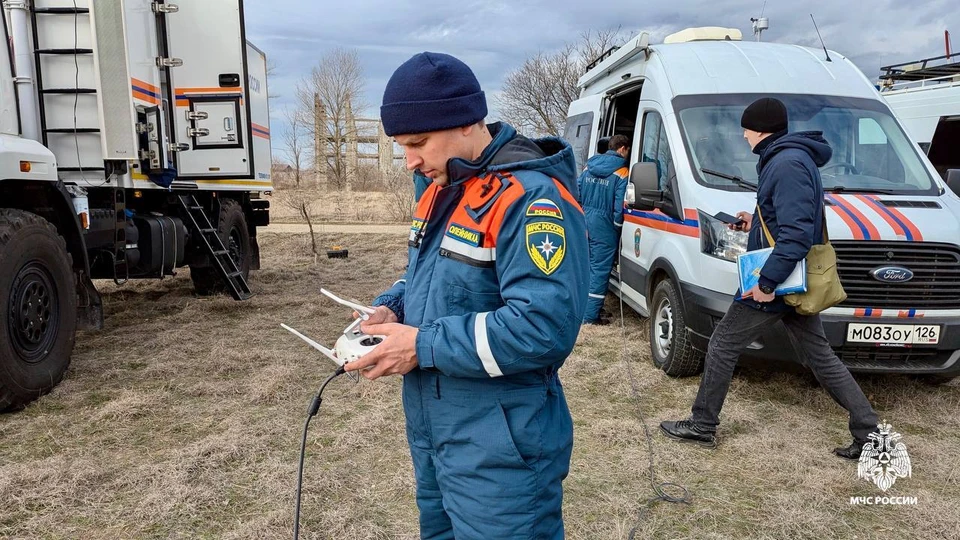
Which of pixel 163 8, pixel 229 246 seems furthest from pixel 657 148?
pixel 229 246

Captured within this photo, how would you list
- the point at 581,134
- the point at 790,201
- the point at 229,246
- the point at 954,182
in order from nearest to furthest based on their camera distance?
the point at 790,201 < the point at 954,182 < the point at 581,134 < the point at 229,246

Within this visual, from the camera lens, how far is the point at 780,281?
10.2ft

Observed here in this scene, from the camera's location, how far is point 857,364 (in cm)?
380

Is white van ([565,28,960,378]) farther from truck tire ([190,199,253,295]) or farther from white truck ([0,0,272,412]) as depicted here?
truck tire ([190,199,253,295])

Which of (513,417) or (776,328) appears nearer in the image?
(513,417)

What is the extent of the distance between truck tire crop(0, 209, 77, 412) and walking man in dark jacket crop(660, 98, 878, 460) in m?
3.92

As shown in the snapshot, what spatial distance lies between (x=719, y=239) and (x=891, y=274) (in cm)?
96

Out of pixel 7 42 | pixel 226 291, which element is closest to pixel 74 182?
pixel 7 42

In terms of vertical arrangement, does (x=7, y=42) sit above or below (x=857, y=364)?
above

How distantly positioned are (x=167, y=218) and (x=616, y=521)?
561cm

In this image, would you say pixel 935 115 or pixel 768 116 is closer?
pixel 768 116

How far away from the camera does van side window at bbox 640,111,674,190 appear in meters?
4.80

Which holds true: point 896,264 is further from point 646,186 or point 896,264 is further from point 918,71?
point 918,71

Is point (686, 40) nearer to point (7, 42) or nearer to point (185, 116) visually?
point (185, 116)
